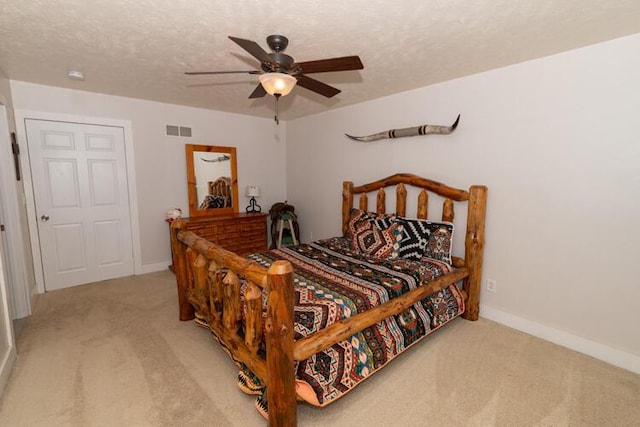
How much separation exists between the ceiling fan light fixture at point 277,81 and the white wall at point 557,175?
6.30ft

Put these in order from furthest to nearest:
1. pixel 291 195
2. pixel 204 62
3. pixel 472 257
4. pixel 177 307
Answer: pixel 291 195 < pixel 177 307 < pixel 472 257 < pixel 204 62

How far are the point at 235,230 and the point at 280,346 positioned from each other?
3.15m

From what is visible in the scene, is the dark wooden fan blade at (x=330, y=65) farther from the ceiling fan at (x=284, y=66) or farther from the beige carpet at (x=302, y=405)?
the beige carpet at (x=302, y=405)

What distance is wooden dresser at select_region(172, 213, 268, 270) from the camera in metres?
4.12

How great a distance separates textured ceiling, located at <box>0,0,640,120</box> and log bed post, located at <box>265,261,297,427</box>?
155cm

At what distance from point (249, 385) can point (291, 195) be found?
12.1 ft

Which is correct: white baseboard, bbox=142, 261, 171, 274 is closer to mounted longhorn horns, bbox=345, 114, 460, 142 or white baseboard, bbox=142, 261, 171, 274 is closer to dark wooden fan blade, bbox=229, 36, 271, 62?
mounted longhorn horns, bbox=345, 114, 460, 142

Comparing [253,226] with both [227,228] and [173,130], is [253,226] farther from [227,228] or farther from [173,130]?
[173,130]

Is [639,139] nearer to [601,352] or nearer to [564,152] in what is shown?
[564,152]

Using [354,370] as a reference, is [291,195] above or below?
above

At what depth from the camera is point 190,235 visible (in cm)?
259

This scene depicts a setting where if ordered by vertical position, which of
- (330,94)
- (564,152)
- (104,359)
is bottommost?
(104,359)

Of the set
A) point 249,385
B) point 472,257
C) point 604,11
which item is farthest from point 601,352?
point 249,385

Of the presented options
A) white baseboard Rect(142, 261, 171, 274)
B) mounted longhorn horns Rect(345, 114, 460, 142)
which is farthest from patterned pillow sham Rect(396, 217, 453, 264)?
white baseboard Rect(142, 261, 171, 274)
